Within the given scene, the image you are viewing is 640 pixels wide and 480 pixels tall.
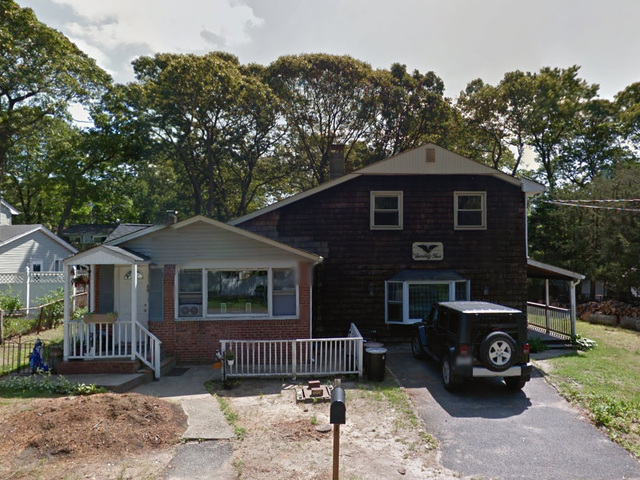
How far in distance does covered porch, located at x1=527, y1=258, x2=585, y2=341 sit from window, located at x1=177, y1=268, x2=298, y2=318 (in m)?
8.45

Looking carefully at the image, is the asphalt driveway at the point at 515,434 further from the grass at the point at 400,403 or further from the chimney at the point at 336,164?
the chimney at the point at 336,164

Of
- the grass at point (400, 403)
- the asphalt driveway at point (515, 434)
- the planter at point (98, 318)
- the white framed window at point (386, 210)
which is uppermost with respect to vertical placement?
the white framed window at point (386, 210)

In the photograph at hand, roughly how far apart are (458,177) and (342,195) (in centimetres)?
398

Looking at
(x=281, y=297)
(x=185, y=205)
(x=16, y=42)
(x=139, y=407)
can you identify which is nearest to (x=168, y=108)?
(x=16, y=42)

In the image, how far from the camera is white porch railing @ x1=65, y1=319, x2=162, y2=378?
9.60 metres

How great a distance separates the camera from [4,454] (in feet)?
18.6

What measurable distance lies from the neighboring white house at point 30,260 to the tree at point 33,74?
5102 mm

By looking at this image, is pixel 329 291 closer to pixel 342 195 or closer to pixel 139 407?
pixel 342 195

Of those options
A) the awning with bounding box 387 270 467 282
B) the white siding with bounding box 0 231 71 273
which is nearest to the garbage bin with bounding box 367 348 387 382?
the awning with bounding box 387 270 467 282

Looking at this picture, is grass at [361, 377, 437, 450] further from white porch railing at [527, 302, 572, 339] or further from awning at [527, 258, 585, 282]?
white porch railing at [527, 302, 572, 339]

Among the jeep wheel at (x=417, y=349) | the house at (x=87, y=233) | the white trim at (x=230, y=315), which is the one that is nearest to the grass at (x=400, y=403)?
the jeep wheel at (x=417, y=349)

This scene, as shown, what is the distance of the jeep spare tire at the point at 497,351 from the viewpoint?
809 centimetres

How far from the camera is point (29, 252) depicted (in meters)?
→ 22.7

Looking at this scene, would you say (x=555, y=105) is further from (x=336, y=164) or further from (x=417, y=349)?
(x=417, y=349)
